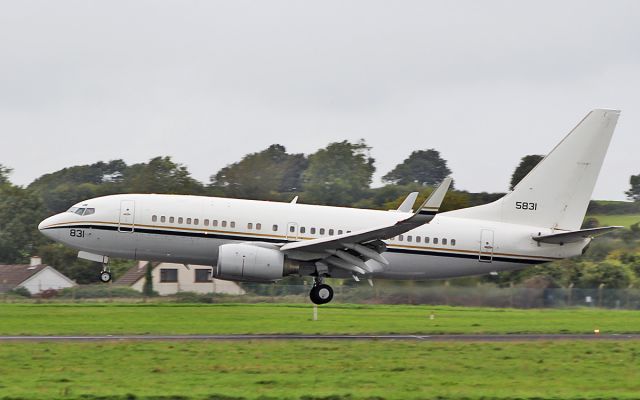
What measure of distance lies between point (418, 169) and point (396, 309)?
97880 mm

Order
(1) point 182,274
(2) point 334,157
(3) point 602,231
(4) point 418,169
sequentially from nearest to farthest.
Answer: (3) point 602,231, (1) point 182,274, (2) point 334,157, (4) point 418,169

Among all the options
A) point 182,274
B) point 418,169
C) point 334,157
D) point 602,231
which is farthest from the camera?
point 418,169

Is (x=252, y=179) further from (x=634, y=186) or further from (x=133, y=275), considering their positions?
(x=634, y=186)

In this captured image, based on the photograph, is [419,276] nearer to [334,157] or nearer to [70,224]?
[70,224]

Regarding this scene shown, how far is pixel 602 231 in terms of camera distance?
32.8 m

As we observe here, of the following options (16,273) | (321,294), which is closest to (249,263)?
(321,294)

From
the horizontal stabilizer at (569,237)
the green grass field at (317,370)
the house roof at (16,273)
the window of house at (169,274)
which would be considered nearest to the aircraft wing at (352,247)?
the horizontal stabilizer at (569,237)

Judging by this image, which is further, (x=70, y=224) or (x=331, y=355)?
(x=70, y=224)

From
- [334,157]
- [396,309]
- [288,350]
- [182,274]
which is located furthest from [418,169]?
[288,350]

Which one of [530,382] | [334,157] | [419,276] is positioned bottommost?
[530,382]

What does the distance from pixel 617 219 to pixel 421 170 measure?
57403 millimetres

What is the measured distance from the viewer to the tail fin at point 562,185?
3531 centimetres

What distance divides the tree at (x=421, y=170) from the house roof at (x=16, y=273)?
2882 inches

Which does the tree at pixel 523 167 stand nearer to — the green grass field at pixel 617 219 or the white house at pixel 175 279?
the green grass field at pixel 617 219
